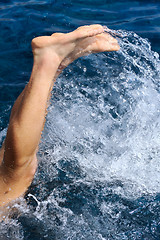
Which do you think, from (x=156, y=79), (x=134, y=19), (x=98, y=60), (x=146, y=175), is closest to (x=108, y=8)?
(x=134, y=19)

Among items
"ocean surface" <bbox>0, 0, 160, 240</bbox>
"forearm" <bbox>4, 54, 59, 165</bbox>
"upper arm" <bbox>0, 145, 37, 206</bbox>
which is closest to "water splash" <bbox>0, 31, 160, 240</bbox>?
"ocean surface" <bbox>0, 0, 160, 240</bbox>

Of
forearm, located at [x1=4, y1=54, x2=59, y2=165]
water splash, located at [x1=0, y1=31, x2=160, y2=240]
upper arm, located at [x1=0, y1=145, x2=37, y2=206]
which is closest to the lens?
forearm, located at [x1=4, y1=54, x2=59, y2=165]

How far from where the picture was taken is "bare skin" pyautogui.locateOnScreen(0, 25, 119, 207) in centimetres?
188

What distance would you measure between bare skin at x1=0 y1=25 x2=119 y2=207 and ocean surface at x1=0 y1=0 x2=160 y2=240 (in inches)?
10.0

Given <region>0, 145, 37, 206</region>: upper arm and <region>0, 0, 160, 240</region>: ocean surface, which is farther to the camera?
<region>0, 0, 160, 240</region>: ocean surface

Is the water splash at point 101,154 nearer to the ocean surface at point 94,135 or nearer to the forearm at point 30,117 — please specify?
the ocean surface at point 94,135

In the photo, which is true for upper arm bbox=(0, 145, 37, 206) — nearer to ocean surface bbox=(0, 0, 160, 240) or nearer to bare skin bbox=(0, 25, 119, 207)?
bare skin bbox=(0, 25, 119, 207)

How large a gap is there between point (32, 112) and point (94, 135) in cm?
118

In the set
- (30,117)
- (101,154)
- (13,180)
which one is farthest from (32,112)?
(101,154)

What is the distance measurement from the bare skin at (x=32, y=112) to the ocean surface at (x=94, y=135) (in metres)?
0.25

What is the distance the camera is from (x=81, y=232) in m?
2.12

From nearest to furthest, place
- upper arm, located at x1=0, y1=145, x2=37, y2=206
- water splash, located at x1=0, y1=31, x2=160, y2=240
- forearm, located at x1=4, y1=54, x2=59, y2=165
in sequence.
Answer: forearm, located at x1=4, y1=54, x2=59, y2=165 < upper arm, located at x1=0, y1=145, x2=37, y2=206 < water splash, located at x1=0, y1=31, x2=160, y2=240

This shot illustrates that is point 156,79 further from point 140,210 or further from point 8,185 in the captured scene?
point 8,185

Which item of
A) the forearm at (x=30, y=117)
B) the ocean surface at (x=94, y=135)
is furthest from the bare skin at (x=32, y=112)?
the ocean surface at (x=94, y=135)
